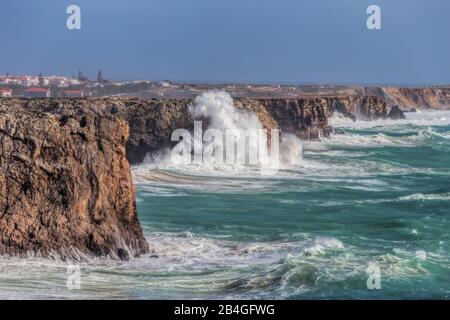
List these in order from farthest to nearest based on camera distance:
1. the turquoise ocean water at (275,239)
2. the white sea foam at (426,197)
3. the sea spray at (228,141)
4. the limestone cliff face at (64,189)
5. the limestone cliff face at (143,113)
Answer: the sea spray at (228,141), the limestone cliff face at (143,113), the white sea foam at (426,197), the limestone cliff face at (64,189), the turquoise ocean water at (275,239)

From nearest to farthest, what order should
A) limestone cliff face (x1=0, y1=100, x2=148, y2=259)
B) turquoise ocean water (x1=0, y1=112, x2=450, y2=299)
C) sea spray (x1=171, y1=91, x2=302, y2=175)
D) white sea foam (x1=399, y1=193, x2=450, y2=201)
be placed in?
1. turquoise ocean water (x1=0, y1=112, x2=450, y2=299)
2. limestone cliff face (x1=0, y1=100, x2=148, y2=259)
3. white sea foam (x1=399, y1=193, x2=450, y2=201)
4. sea spray (x1=171, y1=91, x2=302, y2=175)

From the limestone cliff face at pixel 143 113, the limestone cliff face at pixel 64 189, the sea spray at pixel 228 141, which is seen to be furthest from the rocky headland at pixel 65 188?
the sea spray at pixel 228 141

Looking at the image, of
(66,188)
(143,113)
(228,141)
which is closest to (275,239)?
(66,188)

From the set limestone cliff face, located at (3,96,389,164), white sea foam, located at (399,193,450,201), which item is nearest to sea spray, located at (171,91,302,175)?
limestone cliff face, located at (3,96,389,164)

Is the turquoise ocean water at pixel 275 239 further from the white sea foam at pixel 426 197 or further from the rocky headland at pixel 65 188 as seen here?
the rocky headland at pixel 65 188

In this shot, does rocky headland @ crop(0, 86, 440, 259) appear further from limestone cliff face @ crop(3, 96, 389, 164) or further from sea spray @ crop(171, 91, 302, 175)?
sea spray @ crop(171, 91, 302, 175)

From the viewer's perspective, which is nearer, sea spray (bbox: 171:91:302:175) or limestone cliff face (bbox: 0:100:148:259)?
limestone cliff face (bbox: 0:100:148:259)
